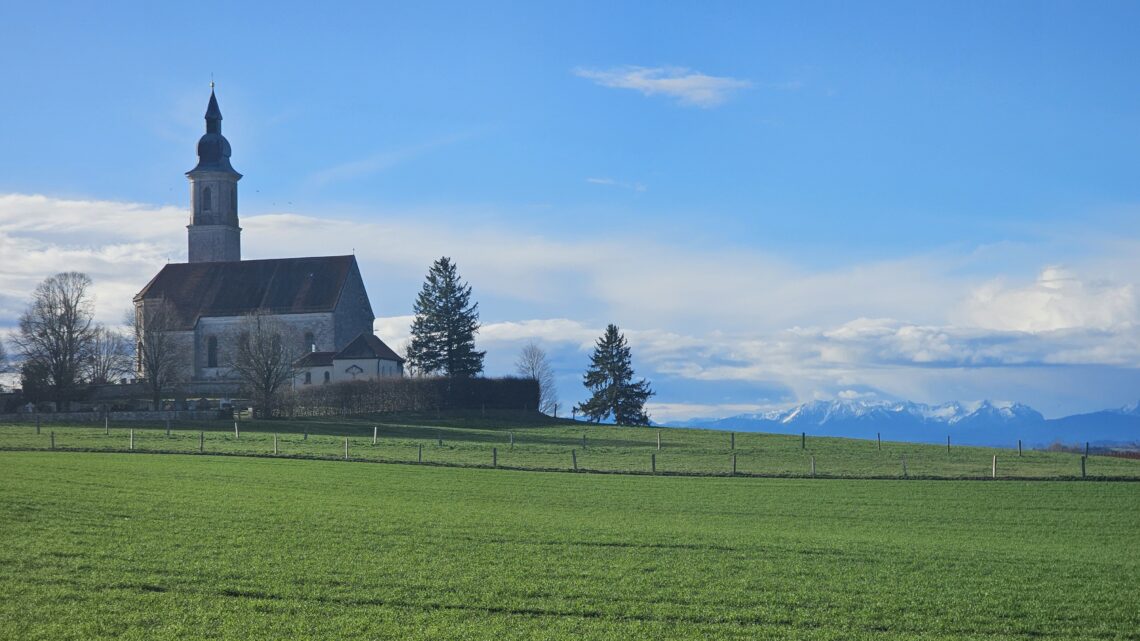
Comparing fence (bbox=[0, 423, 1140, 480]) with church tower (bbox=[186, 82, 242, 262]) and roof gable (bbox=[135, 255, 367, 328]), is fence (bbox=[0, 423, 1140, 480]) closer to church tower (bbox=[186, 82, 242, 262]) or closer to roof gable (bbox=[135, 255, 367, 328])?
roof gable (bbox=[135, 255, 367, 328])

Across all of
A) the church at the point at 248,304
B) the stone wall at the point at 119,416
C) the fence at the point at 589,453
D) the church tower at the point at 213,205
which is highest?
the church tower at the point at 213,205

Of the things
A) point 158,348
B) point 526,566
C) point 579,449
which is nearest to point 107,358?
point 158,348

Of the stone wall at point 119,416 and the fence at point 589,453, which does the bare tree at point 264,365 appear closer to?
the stone wall at point 119,416

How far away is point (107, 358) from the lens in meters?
98.7

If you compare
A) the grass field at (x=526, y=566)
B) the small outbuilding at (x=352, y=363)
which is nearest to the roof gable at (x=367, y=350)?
the small outbuilding at (x=352, y=363)

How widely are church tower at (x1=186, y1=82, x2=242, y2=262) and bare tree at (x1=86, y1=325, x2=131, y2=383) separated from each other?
14071 millimetres

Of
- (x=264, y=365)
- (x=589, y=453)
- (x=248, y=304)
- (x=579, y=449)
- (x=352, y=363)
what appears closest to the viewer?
(x=589, y=453)

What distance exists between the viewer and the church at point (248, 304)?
100 meters

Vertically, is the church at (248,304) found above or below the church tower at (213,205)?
below

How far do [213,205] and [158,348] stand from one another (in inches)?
862

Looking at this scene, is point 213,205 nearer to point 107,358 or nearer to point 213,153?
point 213,153

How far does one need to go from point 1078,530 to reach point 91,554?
76.6 ft

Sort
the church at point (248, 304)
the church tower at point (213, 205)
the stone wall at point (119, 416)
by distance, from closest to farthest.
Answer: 1. the stone wall at point (119, 416)
2. the church at point (248, 304)
3. the church tower at point (213, 205)

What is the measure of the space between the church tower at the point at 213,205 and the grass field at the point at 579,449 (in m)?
41.5
